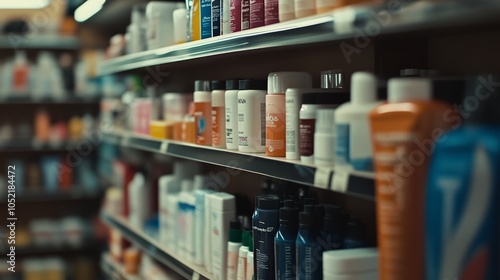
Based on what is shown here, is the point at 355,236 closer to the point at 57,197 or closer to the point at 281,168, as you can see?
the point at 281,168

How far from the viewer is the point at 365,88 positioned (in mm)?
1339

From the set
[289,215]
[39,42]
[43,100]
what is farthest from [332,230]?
[39,42]

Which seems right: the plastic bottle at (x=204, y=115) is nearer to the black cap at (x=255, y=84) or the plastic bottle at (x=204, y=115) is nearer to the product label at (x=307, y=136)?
the black cap at (x=255, y=84)

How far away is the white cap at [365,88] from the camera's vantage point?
4.38ft

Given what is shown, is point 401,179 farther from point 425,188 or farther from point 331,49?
point 331,49

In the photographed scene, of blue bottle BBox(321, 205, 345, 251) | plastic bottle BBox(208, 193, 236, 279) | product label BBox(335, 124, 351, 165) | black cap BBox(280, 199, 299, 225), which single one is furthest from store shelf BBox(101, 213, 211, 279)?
product label BBox(335, 124, 351, 165)

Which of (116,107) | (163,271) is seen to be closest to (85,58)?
(116,107)

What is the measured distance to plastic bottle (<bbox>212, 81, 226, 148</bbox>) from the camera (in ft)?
7.02

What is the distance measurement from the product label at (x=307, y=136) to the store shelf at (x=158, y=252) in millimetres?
830

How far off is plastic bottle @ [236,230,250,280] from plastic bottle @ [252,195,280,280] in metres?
0.16

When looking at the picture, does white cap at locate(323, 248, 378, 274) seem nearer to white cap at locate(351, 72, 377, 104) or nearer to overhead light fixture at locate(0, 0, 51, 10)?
white cap at locate(351, 72, 377, 104)

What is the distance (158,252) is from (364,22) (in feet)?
5.68

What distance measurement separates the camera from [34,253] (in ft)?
16.0

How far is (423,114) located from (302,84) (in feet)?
2.27
